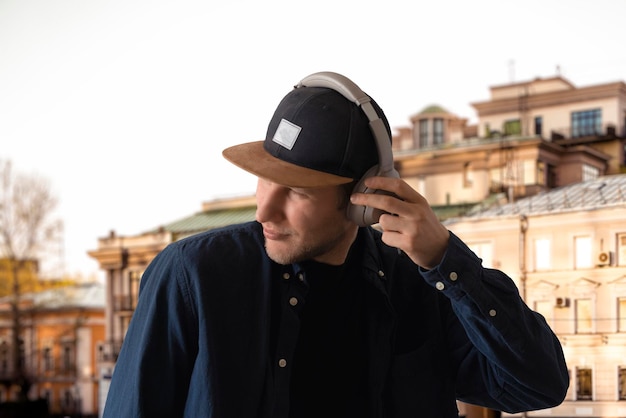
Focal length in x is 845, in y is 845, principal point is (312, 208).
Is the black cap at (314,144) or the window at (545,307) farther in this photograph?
the window at (545,307)

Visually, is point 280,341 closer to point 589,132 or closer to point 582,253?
point 582,253

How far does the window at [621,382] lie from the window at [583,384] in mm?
98

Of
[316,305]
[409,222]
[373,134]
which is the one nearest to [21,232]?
[316,305]

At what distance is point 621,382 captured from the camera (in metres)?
2.31

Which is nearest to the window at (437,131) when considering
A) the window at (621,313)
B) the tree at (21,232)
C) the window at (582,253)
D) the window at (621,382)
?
the window at (582,253)

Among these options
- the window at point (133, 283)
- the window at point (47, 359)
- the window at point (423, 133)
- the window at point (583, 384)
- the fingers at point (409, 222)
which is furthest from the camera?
the window at point (47, 359)

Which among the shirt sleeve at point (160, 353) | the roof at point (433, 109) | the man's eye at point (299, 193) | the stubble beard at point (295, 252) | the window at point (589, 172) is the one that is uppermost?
the roof at point (433, 109)

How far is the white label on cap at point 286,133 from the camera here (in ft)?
3.51

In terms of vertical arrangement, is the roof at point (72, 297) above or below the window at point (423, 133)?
below

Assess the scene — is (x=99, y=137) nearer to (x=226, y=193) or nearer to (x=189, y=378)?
(x=226, y=193)

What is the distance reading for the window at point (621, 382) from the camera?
2.30 meters

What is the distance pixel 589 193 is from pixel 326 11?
3.95 feet

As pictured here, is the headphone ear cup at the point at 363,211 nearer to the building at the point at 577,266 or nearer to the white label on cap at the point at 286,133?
the white label on cap at the point at 286,133

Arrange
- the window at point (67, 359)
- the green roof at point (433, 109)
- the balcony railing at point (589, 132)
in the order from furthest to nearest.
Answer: the window at point (67, 359)
the green roof at point (433, 109)
the balcony railing at point (589, 132)
